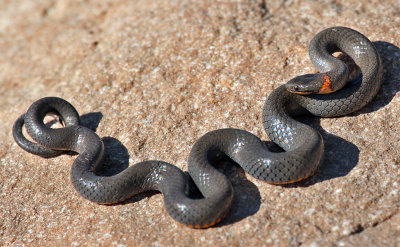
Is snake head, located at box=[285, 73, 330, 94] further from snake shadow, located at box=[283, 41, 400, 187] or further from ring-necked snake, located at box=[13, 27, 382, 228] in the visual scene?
snake shadow, located at box=[283, 41, 400, 187]

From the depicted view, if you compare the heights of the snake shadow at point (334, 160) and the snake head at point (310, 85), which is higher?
the snake head at point (310, 85)

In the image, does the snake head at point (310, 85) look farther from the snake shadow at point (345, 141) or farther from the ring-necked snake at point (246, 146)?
the snake shadow at point (345, 141)

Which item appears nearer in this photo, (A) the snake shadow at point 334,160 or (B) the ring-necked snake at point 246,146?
(B) the ring-necked snake at point 246,146

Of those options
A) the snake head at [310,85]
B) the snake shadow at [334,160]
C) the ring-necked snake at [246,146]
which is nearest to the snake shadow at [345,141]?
the snake shadow at [334,160]

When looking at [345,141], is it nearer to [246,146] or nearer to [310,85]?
[310,85]

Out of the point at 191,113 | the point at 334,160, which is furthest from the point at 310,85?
the point at 191,113

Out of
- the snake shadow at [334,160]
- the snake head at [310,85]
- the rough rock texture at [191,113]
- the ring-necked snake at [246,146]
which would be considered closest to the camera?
the rough rock texture at [191,113]

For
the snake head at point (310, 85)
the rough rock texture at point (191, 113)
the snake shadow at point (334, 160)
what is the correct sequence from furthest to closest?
the snake head at point (310, 85) → the snake shadow at point (334, 160) → the rough rock texture at point (191, 113)
